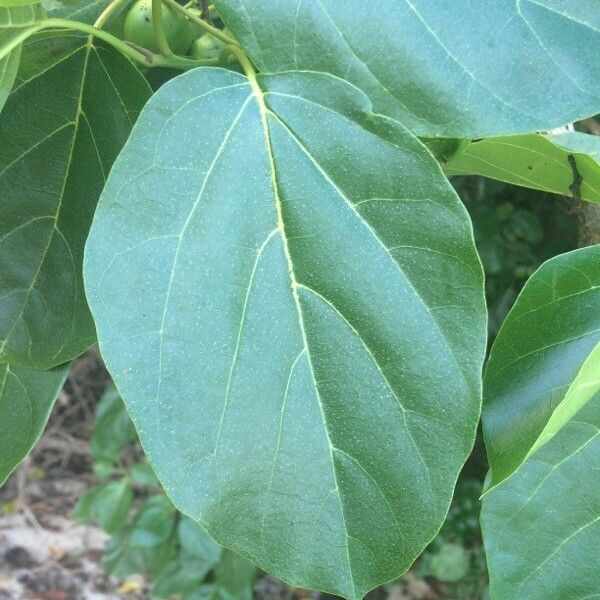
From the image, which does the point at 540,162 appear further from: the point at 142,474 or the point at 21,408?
the point at 142,474

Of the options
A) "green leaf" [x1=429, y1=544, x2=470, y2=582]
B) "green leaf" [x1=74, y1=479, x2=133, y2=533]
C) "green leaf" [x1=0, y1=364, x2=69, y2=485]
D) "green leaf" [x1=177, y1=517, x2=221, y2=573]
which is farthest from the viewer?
"green leaf" [x1=429, y1=544, x2=470, y2=582]

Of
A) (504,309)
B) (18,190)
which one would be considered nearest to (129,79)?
(18,190)

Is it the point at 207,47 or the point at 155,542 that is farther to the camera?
the point at 155,542

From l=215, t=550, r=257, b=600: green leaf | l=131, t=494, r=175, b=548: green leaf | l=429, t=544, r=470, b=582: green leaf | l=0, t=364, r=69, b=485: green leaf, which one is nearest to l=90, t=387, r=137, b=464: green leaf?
l=131, t=494, r=175, b=548: green leaf

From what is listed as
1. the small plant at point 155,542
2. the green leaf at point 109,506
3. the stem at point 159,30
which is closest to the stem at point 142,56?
the stem at point 159,30

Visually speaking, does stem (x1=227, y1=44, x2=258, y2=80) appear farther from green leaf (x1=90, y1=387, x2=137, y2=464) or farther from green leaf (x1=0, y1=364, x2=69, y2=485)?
green leaf (x1=90, y1=387, x2=137, y2=464)

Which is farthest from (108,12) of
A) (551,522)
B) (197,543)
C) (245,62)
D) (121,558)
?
(121,558)
